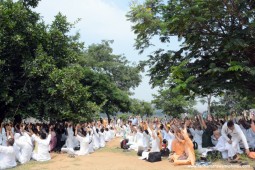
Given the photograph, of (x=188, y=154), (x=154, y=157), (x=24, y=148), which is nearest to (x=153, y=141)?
(x=154, y=157)

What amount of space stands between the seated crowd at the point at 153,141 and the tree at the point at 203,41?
1.78 metres

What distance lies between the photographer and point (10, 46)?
1678cm

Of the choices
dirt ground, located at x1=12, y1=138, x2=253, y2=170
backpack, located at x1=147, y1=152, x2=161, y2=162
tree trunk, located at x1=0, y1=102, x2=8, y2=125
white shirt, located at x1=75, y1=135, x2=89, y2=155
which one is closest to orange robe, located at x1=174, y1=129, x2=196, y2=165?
dirt ground, located at x1=12, y1=138, x2=253, y2=170

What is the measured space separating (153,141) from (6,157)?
582 centimetres

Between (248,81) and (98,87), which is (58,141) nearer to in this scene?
(248,81)

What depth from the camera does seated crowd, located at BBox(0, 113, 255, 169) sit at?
38.3ft

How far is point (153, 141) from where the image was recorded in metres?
13.6

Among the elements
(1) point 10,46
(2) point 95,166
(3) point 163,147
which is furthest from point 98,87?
(2) point 95,166

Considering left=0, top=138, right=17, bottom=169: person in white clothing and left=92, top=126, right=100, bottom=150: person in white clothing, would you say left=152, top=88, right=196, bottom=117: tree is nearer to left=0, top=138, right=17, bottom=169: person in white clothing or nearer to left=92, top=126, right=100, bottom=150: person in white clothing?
left=92, top=126, right=100, bottom=150: person in white clothing

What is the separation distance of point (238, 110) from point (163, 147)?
2879 cm

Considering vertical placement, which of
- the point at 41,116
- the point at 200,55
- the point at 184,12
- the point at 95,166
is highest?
the point at 184,12

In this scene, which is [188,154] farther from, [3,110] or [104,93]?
[104,93]

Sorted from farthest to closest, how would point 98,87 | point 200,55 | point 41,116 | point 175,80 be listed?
point 98,87 < point 41,116 < point 200,55 < point 175,80

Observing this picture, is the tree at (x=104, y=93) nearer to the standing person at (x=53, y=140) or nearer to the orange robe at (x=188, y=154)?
the standing person at (x=53, y=140)
